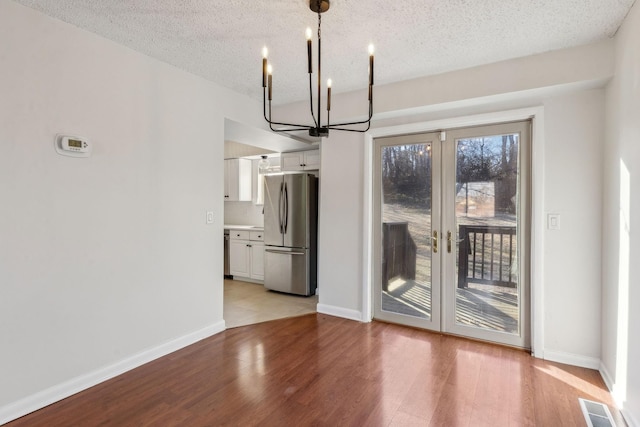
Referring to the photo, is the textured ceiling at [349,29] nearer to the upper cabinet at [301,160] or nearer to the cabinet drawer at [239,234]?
the upper cabinet at [301,160]

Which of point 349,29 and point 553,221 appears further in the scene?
point 553,221

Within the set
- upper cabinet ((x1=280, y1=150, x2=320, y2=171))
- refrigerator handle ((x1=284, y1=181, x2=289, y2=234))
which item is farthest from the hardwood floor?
upper cabinet ((x1=280, y1=150, x2=320, y2=171))

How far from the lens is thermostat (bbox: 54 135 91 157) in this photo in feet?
6.98

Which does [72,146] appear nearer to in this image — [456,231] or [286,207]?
[286,207]

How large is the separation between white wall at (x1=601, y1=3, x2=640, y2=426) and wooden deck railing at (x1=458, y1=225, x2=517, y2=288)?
2.16 feet

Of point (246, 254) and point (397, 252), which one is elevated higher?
point (397, 252)

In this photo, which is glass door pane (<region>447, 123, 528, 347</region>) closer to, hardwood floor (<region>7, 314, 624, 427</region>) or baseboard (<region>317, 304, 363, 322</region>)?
hardwood floor (<region>7, 314, 624, 427</region>)

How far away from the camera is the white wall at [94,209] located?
1954 millimetres

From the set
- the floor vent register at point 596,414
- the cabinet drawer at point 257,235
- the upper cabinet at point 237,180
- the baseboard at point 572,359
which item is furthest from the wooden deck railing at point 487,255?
the upper cabinet at point 237,180

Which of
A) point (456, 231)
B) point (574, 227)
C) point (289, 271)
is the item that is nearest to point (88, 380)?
point (289, 271)

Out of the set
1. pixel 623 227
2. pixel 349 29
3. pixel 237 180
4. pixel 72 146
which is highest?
pixel 349 29

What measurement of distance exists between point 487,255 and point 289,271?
266 cm

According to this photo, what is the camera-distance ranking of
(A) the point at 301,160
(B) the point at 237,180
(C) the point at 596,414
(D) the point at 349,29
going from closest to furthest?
(C) the point at 596,414
(D) the point at 349,29
(A) the point at 301,160
(B) the point at 237,180

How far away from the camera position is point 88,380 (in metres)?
2.27
